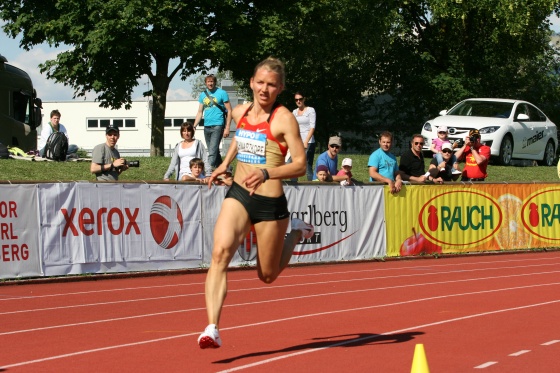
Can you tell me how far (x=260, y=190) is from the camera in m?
8.25

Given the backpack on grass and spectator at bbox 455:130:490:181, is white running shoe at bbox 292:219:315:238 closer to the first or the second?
spectator at bbox 455:130:490:181

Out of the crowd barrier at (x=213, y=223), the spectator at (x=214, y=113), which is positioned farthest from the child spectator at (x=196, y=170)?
the spectator at (x=214, y=113)

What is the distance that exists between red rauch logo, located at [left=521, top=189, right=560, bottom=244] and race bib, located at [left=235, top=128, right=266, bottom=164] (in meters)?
14.9

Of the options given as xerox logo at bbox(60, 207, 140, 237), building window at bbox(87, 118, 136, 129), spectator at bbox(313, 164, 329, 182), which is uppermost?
building window at bbox(87, 118, 136, 129)

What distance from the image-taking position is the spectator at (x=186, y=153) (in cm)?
1761

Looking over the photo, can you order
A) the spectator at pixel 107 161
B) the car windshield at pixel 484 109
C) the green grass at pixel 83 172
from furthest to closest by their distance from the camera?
the car windshield at pixel 484 109, the green grass at pixel 83 172, the spectator at pixel 107 161

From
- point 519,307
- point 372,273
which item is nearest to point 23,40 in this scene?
point 372,273

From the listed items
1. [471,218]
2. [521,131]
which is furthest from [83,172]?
[521,131]

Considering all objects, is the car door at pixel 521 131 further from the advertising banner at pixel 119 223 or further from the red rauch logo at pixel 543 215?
the advertising banner at pixel 119 223

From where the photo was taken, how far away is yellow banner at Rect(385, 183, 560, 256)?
20.1 meters

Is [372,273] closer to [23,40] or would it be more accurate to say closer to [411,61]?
[23,40]

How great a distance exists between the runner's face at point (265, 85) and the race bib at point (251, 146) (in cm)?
25

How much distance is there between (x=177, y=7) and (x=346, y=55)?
15.4 metres

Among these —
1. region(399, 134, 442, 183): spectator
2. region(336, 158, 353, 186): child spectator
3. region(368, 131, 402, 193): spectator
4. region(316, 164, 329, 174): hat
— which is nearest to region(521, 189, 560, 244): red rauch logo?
region(399, 134, 442, 183): spectator
